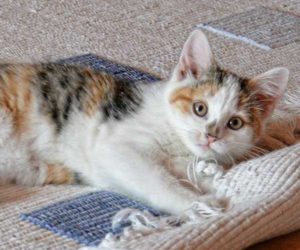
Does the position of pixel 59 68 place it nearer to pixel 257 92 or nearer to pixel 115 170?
pixel 115 170

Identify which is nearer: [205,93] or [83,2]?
[205,93]

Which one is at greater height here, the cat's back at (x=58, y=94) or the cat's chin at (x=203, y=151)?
the cat's back at (x=58, y=94)

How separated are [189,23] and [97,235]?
4.57 feet

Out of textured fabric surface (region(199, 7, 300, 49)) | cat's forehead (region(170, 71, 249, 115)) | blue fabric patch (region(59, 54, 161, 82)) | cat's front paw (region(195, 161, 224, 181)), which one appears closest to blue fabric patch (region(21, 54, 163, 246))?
cat's front paw (region(195, 161, 224, 181))

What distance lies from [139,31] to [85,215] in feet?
3.87

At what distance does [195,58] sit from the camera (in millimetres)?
1571

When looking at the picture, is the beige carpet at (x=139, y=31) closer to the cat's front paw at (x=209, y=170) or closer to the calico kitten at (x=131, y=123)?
the calico kitten at (x=131, y=123)

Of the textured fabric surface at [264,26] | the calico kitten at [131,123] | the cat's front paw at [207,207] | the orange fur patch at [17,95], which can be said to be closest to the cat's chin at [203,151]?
the calico kitten at [131,123]

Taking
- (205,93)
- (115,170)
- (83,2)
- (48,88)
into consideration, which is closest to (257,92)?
(205,93)

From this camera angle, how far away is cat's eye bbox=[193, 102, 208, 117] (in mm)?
1492

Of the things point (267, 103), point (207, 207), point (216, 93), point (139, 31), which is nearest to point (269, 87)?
point (267, 103)

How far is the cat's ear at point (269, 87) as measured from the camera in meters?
1.54

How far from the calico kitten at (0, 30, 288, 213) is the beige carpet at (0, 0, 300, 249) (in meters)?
0.45

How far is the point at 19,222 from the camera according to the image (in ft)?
4.39
